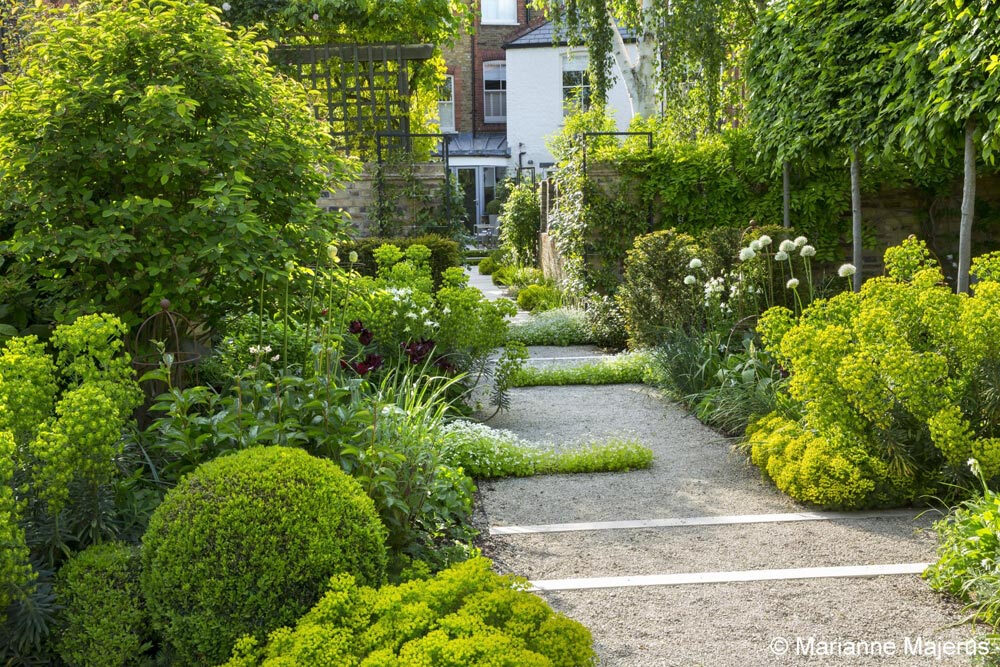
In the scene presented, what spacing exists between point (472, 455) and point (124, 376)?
245cm

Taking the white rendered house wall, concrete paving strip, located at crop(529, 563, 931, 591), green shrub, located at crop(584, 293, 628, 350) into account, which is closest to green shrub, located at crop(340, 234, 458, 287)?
green shrub, located at crop(584, 293, 628, 350)

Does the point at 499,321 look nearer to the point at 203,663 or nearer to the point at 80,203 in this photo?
the point at 80,203

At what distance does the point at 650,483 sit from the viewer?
5090 millimetres

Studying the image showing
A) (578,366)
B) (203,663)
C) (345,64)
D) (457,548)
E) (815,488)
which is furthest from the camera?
(345,64)

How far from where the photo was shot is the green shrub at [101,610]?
269cm

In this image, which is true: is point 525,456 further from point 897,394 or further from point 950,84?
point 950,84

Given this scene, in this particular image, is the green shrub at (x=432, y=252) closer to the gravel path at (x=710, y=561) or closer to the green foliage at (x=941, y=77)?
the gravel path at (x=710, y=561)

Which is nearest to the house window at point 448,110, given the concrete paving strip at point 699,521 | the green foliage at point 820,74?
the green foliage at point 820,74

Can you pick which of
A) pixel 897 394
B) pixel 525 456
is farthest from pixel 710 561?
pixel 525 456

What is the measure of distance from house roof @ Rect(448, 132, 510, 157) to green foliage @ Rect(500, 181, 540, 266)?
9935 millimetres

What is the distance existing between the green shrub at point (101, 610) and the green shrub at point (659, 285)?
597cm

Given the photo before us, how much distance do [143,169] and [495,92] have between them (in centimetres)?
2544

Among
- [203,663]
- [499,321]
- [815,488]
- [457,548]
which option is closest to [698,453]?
[815,488]

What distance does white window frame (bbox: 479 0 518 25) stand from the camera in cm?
2844
